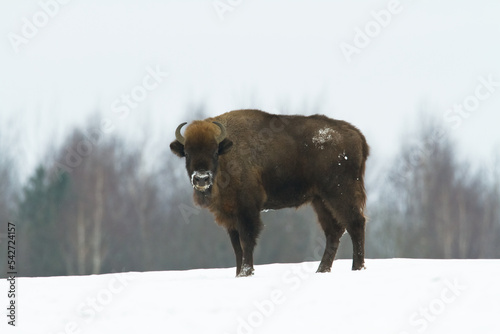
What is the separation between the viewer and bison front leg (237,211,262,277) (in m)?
11.3

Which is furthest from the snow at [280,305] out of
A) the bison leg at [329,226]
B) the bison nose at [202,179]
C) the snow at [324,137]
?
the snow at [324,137]

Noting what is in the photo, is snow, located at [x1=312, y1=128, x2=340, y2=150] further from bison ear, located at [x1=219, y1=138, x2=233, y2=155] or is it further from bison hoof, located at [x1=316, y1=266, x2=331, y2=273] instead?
bison hoof, located at [x1=316, y1=266, x2=331, y2=273]

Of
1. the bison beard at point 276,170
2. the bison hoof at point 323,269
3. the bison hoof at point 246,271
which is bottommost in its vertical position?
the bison hoof at point 323,269

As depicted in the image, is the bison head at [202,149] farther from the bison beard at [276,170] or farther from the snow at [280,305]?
the snow at [280,305]

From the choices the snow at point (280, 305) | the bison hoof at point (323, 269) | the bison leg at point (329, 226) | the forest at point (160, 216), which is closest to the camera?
the snow at point (280, 305)

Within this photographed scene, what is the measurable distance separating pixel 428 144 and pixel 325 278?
3363 centimetres

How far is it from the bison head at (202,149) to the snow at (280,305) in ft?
5.59

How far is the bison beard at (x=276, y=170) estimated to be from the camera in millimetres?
11484

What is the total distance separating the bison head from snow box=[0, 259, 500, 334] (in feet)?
5.59

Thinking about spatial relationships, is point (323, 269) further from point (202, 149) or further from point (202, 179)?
point (202, 149)

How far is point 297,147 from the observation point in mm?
12141

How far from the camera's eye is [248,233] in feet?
37.4

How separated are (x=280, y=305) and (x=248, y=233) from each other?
2794mm

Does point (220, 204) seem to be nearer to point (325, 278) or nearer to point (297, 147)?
point (297, 147)
